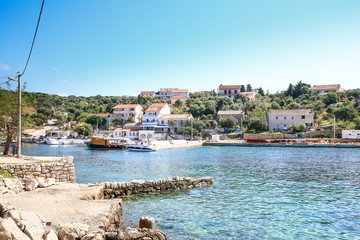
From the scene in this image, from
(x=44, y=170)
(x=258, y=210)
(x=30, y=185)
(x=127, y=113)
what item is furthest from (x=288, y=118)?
(x=30, y=185)

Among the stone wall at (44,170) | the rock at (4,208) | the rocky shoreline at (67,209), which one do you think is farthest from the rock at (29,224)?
the stone wall at (44,170)

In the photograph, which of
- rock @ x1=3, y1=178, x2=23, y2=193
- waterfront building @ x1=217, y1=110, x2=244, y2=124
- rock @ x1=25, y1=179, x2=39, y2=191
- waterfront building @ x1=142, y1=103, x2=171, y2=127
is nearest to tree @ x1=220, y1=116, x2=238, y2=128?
waterfront building @ x1=217, y1=110, x2=244, y2=124

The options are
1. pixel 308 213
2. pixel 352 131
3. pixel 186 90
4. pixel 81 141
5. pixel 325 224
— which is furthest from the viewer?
pixel 186 90

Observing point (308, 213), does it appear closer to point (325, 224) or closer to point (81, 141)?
point (325, 224)

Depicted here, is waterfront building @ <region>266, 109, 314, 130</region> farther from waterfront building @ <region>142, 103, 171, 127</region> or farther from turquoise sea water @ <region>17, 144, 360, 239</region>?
turquoise sea water @ <region>17, 144, 360, 239</region>

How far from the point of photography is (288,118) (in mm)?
69000

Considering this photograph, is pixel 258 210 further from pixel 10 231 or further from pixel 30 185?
pixel 30 185

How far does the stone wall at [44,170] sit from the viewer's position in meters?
14.5

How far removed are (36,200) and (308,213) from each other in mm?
11195

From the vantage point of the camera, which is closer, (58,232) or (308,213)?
(58,232)

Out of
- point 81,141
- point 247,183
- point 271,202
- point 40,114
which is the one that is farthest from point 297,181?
point 40,114

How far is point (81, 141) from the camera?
7656 centimetres

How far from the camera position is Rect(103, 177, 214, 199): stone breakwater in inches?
566

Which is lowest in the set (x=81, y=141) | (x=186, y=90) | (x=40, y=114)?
(x=81, y=141)
